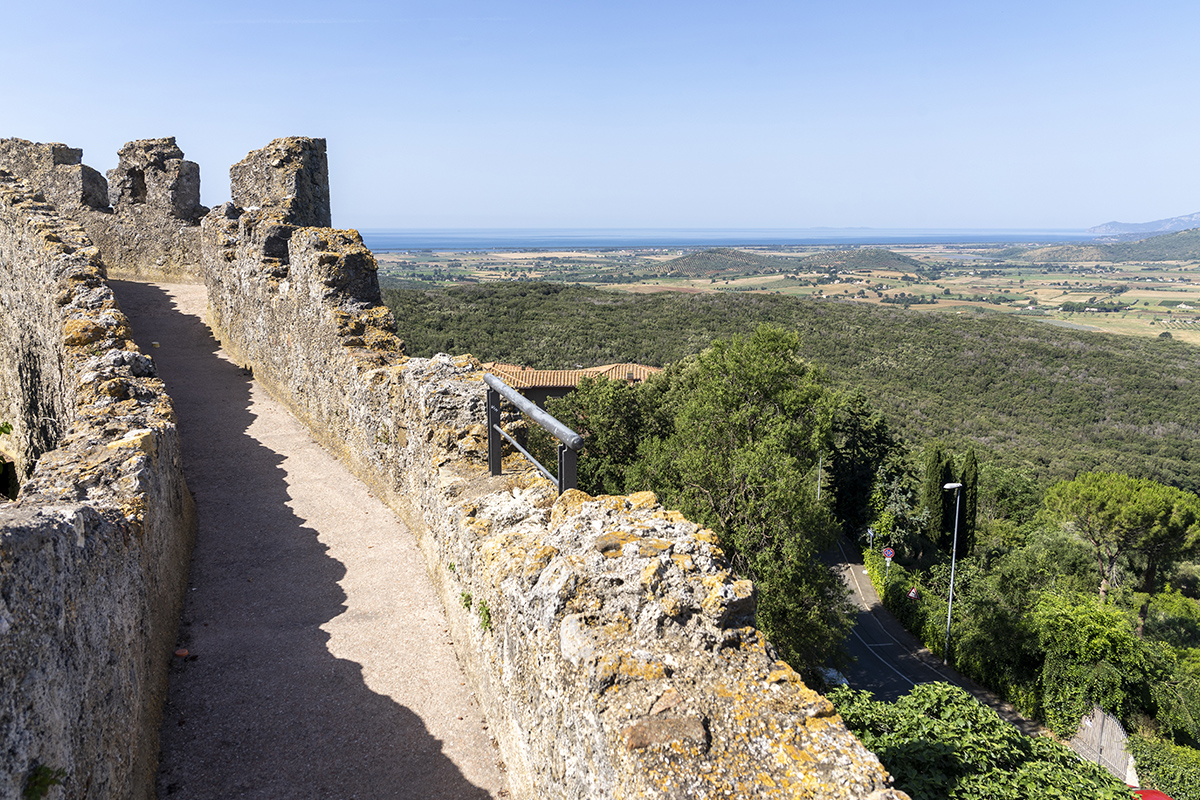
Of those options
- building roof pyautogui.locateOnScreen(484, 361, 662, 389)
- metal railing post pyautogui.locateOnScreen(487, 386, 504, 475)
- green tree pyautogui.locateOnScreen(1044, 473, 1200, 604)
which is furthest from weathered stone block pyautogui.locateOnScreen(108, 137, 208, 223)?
green tree pyautogui.locateOnScreen(1044, 473, 1200, 604)

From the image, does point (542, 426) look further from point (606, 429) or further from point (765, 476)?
point (606, 429)

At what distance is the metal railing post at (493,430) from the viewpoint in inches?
251

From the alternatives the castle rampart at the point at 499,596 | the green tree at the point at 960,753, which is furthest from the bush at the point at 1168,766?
the castle rampart at the point at 499,596

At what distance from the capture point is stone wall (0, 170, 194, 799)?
2732 mm

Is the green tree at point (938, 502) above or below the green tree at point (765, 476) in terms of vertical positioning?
below

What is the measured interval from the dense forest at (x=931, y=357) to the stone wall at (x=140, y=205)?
2238cm

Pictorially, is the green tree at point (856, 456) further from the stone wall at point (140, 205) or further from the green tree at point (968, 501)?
the stone wall at point (140, 205)

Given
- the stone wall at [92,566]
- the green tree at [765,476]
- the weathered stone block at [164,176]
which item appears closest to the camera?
the stone wall at [92,566]

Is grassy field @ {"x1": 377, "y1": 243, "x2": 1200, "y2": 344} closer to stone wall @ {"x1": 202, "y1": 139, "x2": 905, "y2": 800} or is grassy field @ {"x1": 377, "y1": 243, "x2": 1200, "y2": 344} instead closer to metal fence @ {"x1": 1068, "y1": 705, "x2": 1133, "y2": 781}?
metal fence @ {"x1": 1068, "y1": 705, "x2": 1133, "y2": 781}

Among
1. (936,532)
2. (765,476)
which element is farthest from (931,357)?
(765,476)

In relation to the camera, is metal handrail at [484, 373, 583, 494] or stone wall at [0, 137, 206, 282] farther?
stone wall at [0, 137, 206, 282]

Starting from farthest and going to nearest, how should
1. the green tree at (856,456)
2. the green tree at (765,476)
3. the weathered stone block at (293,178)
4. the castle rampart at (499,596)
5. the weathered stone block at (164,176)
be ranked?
1. the green tree at (856,456)
2. the weathered stone block at (164,176)
3. the green tree at (765,476)
4. the weathered stone block at (293,178)
5. the castle rampart at (499,596)

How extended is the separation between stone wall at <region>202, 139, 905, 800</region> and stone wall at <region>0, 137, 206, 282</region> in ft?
48.1

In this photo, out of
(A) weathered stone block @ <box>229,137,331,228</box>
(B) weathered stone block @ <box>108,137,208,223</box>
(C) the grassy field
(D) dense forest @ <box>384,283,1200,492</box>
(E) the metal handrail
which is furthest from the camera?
(C) the grassy field
